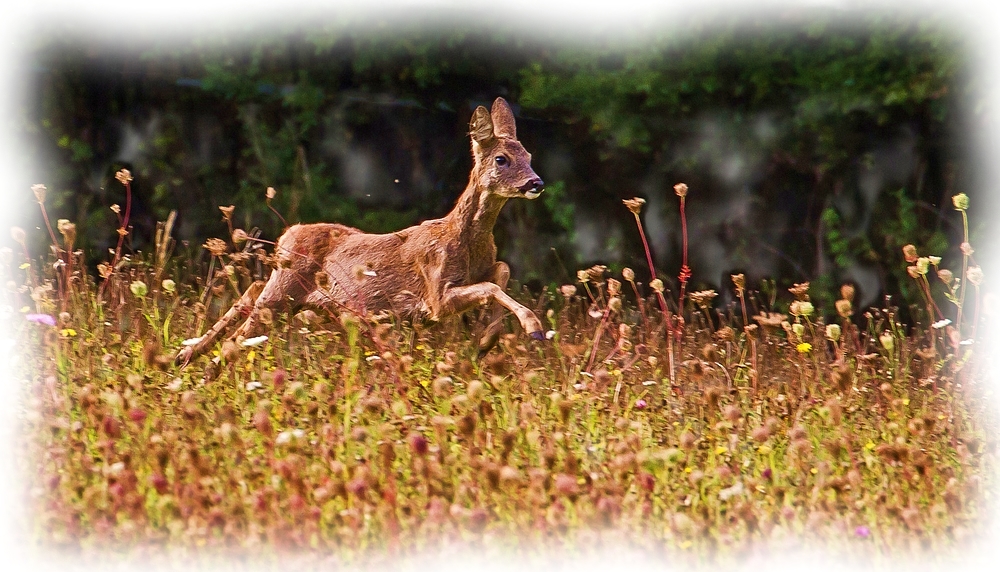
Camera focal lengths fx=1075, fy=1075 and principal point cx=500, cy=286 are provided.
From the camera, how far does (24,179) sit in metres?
7.65

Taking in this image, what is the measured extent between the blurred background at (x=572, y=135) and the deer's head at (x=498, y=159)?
5.64 feet

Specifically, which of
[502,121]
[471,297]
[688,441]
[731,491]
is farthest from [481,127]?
[731,491]

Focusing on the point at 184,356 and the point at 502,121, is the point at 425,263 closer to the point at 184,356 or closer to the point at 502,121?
the point at 502,121

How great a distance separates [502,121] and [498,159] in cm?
28

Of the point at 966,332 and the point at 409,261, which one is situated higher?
the point at 409,261

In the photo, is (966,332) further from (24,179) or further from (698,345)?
(24,179)

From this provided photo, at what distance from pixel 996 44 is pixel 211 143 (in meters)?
5.13

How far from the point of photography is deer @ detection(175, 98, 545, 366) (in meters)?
5.22

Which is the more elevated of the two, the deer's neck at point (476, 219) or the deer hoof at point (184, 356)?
the deer's neck at point (476, 219)

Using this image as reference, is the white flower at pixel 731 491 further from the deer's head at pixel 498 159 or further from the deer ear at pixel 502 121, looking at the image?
the deer ear at pixel 502 121

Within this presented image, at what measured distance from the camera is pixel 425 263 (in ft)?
17.6

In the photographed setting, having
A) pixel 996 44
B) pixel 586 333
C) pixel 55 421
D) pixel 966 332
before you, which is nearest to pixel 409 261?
pixel 586 333

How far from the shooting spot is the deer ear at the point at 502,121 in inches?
213

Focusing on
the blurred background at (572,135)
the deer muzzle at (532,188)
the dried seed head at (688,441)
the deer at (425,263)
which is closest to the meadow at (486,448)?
the dried seed head at (688,441)
